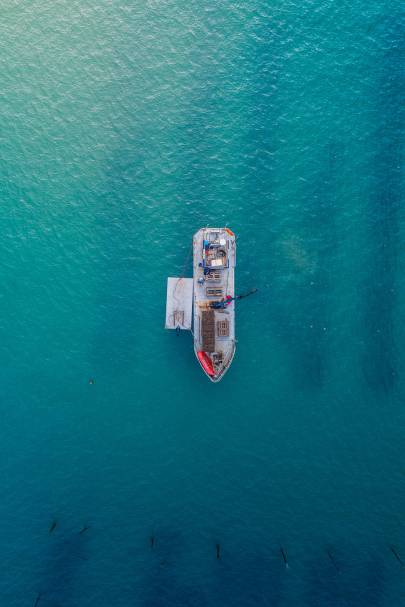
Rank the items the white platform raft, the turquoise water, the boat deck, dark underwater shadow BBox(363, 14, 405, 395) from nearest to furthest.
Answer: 1. the boat deck
2. the turquoise water
3. the white platform raft
4. dark underwater shadow BBox(363, 14, 405, 395)

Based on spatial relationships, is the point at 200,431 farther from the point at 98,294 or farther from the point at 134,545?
the point at 98,294

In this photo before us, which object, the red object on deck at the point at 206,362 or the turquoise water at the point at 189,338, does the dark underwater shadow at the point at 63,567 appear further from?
the red object on deck at the point at 206,362

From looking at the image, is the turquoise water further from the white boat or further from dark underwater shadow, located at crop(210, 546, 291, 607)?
the white boat

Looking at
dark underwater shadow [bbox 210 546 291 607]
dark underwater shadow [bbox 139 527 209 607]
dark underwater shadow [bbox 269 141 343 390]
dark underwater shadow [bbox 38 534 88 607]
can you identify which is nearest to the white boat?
dark underwater shadow [bbox 269 141 343 390]

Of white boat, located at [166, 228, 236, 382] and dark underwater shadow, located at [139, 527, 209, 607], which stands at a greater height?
white boat, located at [166, 228, 236, 382]

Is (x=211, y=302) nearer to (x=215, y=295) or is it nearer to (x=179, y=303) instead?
(x=215, y=295)

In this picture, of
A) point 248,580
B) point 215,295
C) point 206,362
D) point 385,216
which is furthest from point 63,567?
point 385,216

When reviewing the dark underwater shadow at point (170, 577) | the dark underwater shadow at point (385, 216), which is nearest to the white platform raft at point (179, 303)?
the dark underwater shadow at point (385, 216)
